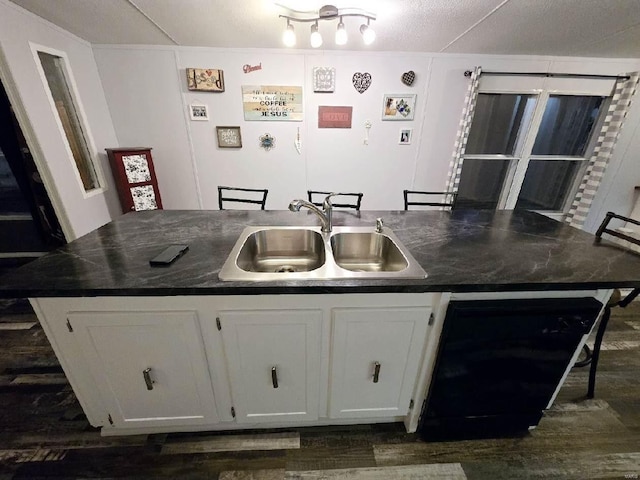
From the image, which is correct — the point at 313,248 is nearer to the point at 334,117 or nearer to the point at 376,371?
the point at 376,371

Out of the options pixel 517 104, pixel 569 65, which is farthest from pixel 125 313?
pixel 569 65

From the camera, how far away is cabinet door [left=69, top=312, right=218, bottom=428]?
102 cm

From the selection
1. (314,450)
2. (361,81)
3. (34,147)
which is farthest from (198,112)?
(314,450)

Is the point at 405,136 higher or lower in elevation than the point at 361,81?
lower

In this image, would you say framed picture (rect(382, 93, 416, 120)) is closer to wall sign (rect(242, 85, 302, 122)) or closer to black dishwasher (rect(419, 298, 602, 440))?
wall sign (rect(242, 85, 302, 122))

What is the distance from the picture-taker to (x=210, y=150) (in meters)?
3.02

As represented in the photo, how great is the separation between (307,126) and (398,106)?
1066mm

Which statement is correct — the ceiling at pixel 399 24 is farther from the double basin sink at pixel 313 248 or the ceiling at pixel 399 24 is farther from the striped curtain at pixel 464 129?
the double basin sink at pixel 313 248

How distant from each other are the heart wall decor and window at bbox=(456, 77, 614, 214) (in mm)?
774

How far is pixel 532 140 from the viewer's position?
3.03 meters

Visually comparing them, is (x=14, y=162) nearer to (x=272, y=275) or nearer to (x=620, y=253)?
Answer: (x=272, y=275)

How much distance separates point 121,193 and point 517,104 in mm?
4668

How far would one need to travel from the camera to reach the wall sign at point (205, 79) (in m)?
2.71

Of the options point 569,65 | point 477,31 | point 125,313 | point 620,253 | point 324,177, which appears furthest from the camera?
point 324,177
